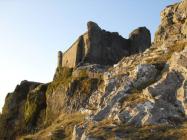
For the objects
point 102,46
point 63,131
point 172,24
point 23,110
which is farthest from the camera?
point 23,110

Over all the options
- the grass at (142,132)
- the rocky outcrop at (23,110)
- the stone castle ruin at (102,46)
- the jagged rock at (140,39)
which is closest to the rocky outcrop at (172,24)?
the stone castle ruin at (102,46)

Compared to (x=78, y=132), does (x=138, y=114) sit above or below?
above

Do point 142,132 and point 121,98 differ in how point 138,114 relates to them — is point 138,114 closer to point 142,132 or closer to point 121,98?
point 142,132

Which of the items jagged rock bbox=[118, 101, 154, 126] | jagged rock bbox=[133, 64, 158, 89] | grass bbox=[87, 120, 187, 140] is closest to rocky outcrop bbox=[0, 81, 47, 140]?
jagged rock bbox=[133, 64, 158, 89]

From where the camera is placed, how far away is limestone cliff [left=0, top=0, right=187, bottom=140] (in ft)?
152

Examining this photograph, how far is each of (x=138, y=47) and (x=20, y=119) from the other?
26572 millimetres

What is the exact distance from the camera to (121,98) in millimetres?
52781

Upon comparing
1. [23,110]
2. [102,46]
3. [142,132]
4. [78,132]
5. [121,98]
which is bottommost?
[142,132]

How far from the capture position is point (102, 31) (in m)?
91.4

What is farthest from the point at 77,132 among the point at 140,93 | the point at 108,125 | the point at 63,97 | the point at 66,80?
the point at 66,80

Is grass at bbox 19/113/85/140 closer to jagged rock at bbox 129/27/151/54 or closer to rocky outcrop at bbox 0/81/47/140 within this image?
rocky outcrop at bbox 0/81/47/140

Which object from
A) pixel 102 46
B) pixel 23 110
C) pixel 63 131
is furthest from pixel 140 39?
pixel 63 131

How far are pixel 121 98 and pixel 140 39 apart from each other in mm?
45318

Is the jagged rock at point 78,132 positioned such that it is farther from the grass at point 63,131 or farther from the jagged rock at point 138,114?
the grass at point 63,131
